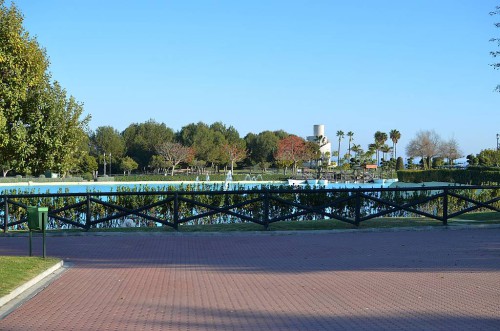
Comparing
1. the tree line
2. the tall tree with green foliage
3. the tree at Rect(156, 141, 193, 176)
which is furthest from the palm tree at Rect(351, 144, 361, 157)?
the tall tree with green foliage

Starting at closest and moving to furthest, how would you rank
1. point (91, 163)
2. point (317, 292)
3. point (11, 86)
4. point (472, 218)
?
1. point (317, 292)
2. point (11, 86)
3. point (472, 218)
4. point (91, 163)

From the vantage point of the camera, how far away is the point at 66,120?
21.6 metres

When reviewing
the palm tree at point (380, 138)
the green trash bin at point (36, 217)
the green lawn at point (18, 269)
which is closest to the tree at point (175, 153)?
the palm tree at point (380, 138)

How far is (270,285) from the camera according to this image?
9750 mm

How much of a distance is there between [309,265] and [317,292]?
2.66 metres

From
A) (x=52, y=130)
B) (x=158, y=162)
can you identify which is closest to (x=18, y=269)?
(x=52, y=130)

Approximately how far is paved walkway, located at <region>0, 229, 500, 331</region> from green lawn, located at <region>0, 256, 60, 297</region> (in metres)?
0.46

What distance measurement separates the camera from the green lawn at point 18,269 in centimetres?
921

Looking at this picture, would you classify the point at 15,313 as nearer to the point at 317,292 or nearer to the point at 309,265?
the point at 317,292

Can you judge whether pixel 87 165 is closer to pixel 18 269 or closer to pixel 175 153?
pixel 175 153

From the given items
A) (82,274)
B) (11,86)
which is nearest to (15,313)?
(82,274)

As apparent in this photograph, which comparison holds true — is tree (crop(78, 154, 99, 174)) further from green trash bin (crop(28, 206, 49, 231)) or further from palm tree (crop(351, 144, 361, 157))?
green trash bin (crop(28, 206, 49, 231))

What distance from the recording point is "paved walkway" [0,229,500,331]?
741 cm

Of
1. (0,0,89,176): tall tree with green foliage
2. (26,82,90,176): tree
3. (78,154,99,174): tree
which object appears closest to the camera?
(0,0,89,176): tall tree with green foliage
